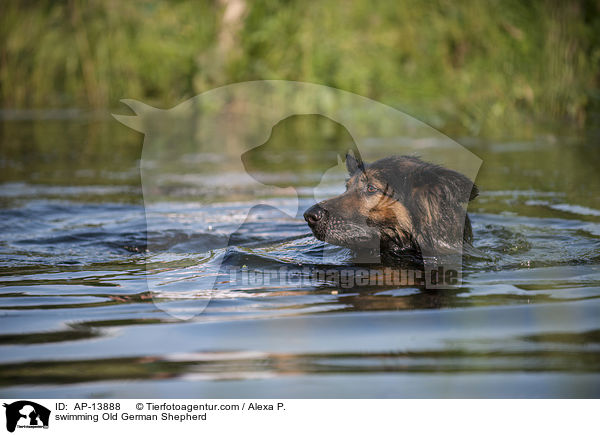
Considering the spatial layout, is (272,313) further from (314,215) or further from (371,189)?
(371,189)

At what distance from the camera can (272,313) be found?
15.5ft

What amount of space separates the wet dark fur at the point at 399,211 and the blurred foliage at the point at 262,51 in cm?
947

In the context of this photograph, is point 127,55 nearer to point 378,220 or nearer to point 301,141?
point 301,141

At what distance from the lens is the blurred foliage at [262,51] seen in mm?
16328

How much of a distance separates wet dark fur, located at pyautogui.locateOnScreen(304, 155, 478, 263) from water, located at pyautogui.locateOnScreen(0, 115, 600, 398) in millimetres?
321

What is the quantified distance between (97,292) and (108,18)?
603 inches

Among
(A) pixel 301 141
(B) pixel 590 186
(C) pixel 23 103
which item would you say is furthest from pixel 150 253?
(C) pixel 23 103

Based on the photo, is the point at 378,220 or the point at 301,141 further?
the point at 301,141

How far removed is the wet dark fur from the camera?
6.18 metres

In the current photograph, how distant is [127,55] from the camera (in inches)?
746
